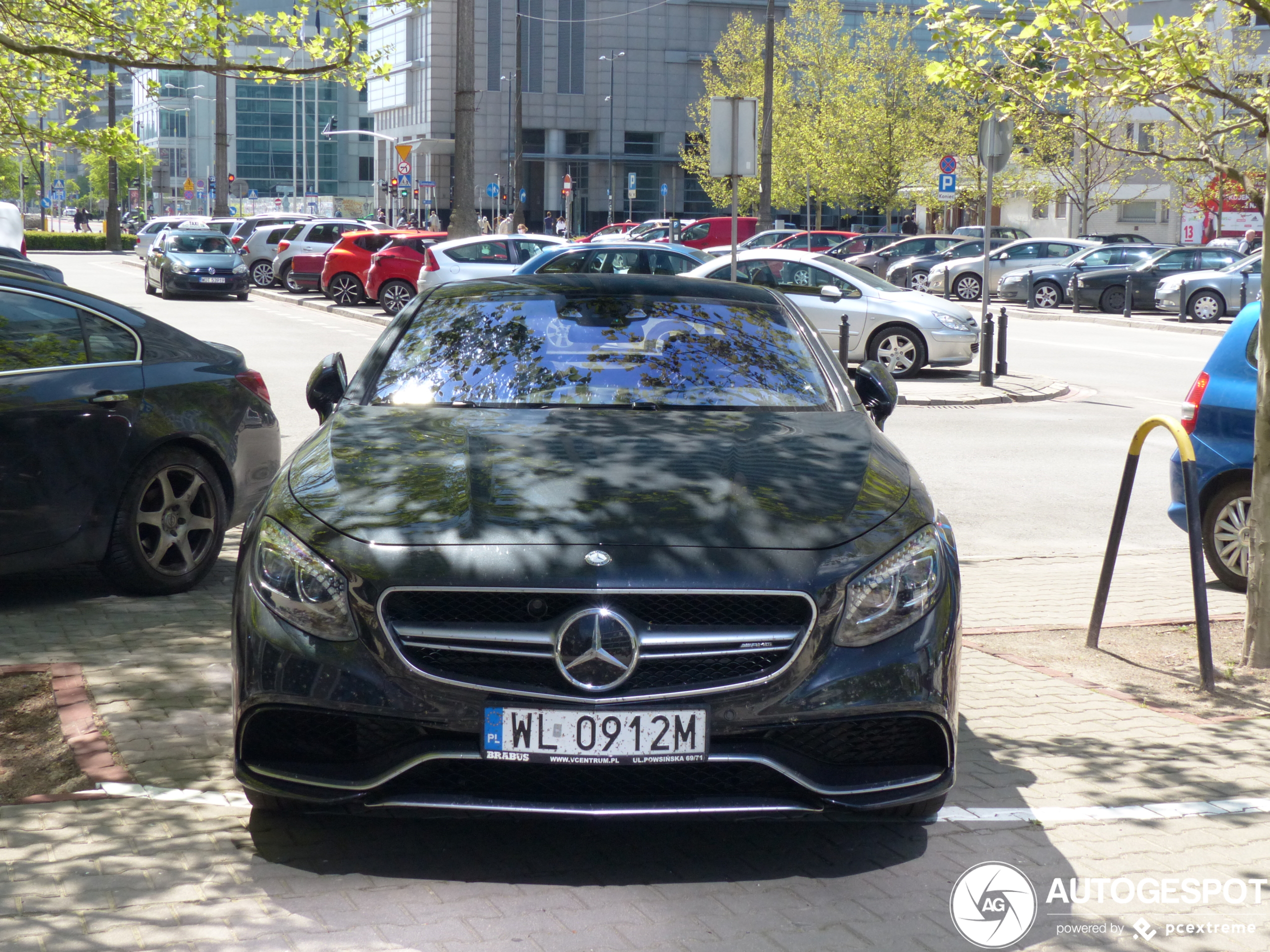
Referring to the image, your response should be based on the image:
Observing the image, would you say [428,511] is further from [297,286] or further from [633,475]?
[297,286]

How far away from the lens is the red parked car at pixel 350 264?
32000 mm

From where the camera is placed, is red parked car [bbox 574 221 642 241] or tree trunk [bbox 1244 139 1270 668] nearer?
tree trunk [bbox 1244 139 1270 668]

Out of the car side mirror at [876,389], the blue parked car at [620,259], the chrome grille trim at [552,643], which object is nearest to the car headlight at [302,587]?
the chrome grille trim at [552,643]

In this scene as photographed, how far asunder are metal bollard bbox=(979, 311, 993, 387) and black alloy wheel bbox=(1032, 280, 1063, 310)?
18.0 meters

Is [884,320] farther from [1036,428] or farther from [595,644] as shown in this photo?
[595,644]

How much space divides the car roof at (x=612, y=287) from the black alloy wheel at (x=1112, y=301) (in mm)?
29677

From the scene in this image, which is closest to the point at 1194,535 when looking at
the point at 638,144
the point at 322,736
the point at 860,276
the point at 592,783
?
the point at 592,783

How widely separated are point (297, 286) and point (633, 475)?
106ft

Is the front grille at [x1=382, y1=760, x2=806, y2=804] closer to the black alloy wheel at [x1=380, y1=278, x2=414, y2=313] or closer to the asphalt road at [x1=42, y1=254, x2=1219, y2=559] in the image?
the asphalt road at [x1=42, y1=254, x2=1219, y2=559]

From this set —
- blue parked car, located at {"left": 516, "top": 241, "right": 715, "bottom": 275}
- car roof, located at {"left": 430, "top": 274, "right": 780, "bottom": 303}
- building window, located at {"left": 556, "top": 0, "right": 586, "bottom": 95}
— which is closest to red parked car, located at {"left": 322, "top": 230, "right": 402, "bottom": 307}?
blue parked car, located at {"left": 516, "top": 241, "right": 715, "bottom": 275}

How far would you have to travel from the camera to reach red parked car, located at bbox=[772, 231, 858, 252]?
4068cm

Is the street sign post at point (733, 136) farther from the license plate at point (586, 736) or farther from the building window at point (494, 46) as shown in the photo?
the building window at point (494, 46)

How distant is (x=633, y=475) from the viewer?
4.42 meters

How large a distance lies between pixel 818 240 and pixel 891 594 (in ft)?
125
